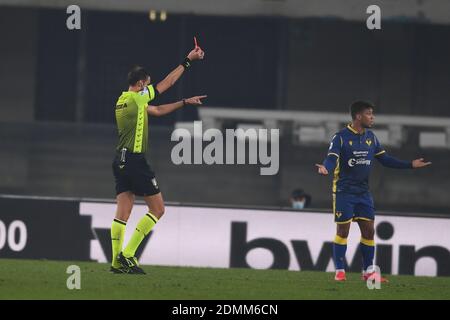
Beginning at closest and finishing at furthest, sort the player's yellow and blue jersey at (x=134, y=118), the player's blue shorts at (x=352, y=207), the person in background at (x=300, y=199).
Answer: the player's yellow and blue jersey at (x=134, y=118) < the player's blue shorts at (x=352, y=207) < the person in background at (x=300, y=199)

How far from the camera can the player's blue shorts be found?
13938 millimetres

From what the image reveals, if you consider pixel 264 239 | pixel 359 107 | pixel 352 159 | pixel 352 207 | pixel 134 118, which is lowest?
pixel 264 239

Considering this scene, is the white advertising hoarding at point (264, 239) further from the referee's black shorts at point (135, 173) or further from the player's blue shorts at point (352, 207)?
the referee's black shorts at point (135, 173)

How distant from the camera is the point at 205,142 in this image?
24.7 metres

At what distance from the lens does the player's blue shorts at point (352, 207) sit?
13.9 m

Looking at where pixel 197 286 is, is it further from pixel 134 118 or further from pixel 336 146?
pixel 336 146

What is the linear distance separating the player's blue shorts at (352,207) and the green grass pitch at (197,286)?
0.66 m

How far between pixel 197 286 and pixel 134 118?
72.0 inches

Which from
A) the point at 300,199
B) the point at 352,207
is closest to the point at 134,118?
the point at 352,207

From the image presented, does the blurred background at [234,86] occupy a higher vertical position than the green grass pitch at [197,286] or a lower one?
higher

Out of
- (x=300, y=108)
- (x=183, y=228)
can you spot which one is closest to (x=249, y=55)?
(x=300, y=108)

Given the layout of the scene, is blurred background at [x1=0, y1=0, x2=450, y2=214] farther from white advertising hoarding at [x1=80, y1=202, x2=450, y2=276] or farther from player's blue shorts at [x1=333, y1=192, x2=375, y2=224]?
player's blue shorts at [x1=333, y1=192, x2=375, y2=224]

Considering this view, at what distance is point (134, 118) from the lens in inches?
540

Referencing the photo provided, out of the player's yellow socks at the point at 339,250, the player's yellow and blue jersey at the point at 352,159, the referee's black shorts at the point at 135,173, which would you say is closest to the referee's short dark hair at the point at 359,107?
the player's yellow and blue jersey at the point at 352,159
